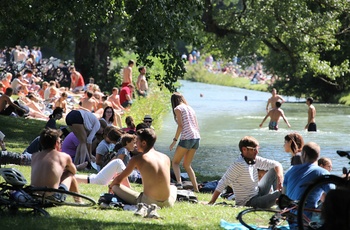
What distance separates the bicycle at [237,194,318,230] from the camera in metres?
8.34

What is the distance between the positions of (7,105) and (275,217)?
1617 cm

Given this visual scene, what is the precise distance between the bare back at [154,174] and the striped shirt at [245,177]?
3.98 ft

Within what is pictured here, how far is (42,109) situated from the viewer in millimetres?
27312

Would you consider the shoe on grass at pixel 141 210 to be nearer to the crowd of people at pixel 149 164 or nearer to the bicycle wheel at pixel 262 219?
the crowd of people at pixel 149 164

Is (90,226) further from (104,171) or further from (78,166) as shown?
(78,166)

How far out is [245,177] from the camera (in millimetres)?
11047

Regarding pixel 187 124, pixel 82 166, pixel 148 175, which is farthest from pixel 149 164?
pixel 82 166

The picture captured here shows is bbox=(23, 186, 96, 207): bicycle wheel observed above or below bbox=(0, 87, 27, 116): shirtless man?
above

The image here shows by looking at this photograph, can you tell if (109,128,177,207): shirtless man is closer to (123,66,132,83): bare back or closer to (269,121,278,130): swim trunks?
(269,121,278,130): swim trunks

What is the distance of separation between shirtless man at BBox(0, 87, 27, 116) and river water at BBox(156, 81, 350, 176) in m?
4.01

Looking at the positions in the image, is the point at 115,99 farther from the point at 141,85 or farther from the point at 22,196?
the point at 22,196

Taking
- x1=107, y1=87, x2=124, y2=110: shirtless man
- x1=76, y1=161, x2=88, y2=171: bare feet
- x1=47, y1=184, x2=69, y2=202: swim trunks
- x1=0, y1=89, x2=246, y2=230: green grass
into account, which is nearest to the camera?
x1=0, y1=89, x2=246, y2=230: green grass

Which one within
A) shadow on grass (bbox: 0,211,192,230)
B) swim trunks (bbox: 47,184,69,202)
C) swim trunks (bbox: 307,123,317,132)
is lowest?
swim trunks (bbox: 307,123,317,132)

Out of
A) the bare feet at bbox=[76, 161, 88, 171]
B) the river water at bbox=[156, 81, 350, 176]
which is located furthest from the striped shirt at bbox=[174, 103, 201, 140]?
the river water at bbox=[156, 81, 350, 176]
